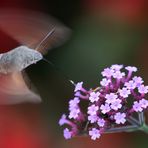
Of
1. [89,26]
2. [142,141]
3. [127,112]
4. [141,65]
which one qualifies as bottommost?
[127,112]

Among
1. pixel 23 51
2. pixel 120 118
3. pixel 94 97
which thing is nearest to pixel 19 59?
pixel 23 51

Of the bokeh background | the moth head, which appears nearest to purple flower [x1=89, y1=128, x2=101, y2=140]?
the moth head

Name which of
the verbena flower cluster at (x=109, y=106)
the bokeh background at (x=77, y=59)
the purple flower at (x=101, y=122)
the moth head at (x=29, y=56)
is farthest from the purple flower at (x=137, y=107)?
the bokeh background at (x=77, y=59)

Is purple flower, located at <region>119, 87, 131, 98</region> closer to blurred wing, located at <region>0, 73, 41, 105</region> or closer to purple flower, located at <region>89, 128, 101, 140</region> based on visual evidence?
purple flower, located at <region>89, 128, 101, 140</region>

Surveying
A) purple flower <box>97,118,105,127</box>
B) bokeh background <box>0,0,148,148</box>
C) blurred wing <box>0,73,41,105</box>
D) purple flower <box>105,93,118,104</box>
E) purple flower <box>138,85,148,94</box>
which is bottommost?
purple flower <box>97,118,105,127</box>

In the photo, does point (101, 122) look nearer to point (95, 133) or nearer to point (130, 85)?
point (95, 133)

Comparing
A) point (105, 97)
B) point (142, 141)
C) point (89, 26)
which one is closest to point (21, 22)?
point (105, 97)

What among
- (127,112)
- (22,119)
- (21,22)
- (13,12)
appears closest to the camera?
(127,112)

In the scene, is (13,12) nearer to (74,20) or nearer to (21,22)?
(74,20)
